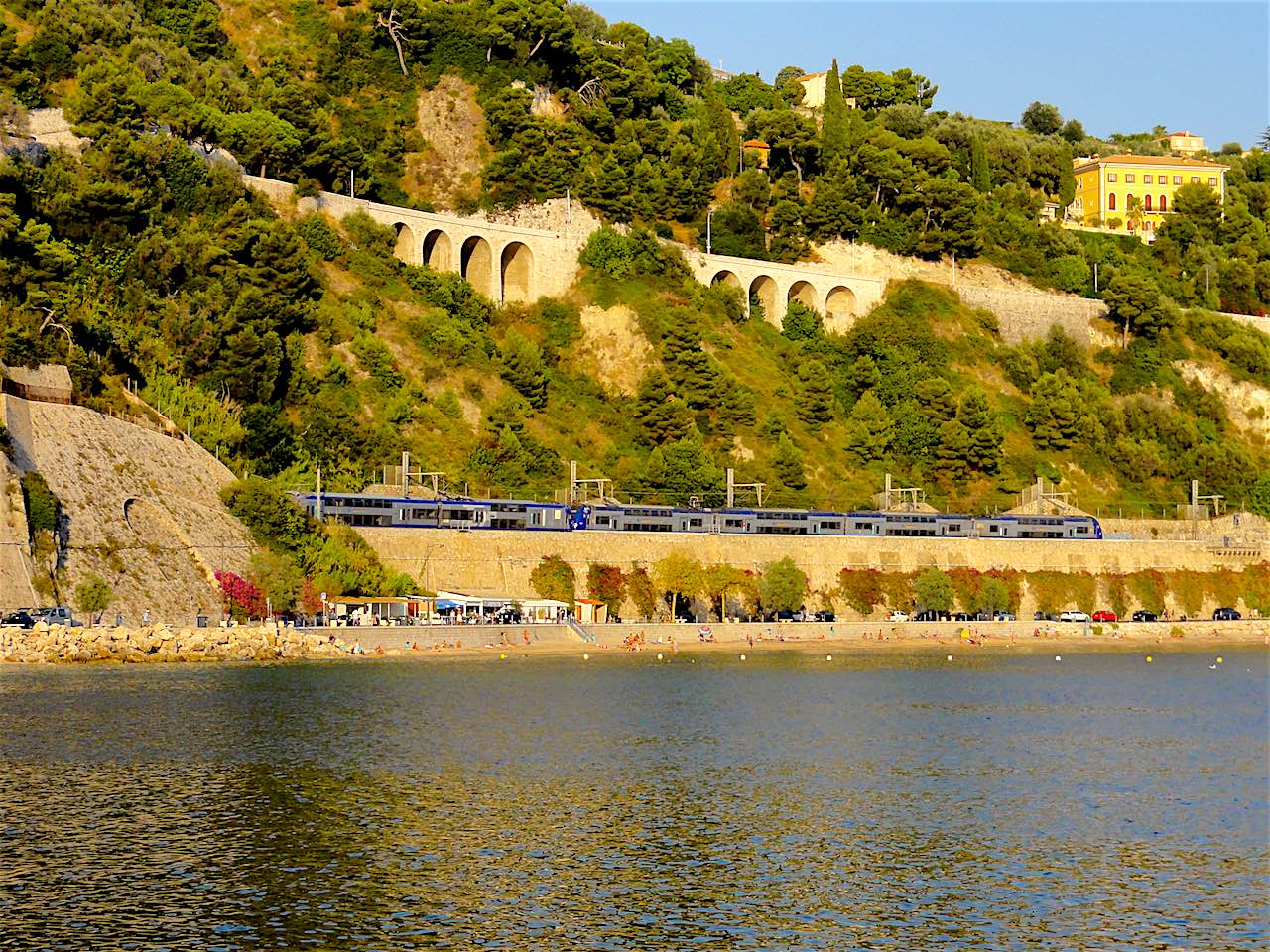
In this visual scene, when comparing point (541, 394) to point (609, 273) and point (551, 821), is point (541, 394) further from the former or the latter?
point (551, 821)

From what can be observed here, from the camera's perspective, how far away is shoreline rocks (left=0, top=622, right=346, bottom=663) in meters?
53.2

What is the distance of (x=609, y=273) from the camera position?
9644cm

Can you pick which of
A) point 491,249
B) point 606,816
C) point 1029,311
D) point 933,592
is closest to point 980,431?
point 933,592

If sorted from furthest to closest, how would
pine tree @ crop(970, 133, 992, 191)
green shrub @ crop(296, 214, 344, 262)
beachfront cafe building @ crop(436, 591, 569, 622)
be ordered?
pine tree @ crop(970, 133, 992, 191)
green shrub @ crop(296, 214, 344, 262)
beachfront cafe building @ crop(436, 591, 569, 622)

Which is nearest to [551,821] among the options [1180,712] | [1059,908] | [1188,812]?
[1059,908]

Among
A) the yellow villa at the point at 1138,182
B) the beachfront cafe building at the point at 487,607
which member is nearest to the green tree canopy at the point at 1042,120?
the yellow villa at the point at 1138,182

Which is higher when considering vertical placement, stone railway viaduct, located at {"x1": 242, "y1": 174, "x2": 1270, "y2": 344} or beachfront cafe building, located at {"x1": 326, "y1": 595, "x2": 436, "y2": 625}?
stone railway viaduct, located at {"x1": 242, "y1": 174, "x2": 1270, "y2": 344}

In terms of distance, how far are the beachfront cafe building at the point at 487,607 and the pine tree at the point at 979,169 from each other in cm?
6304

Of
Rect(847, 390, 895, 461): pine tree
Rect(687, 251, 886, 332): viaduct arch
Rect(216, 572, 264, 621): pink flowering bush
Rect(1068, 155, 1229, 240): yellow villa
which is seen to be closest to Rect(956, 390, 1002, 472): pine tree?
Rect(847, 390, 895, 461): pine tree

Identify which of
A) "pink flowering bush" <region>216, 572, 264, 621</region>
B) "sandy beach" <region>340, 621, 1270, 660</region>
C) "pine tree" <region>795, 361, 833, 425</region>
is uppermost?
"pine tree" <region>795, 361, 833, 425</region>

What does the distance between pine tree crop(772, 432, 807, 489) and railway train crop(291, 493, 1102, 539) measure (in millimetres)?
3917

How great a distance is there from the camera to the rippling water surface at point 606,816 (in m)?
24.0

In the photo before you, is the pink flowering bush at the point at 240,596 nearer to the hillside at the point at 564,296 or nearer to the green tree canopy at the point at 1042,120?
the hillside at the point at 564,296

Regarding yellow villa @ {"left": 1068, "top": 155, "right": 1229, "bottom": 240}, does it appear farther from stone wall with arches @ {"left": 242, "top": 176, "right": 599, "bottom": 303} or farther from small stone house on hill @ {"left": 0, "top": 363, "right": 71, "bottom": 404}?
small stone house on hill @ {"left": 0, "top": 363, "right": 71, "bottom": 404}
